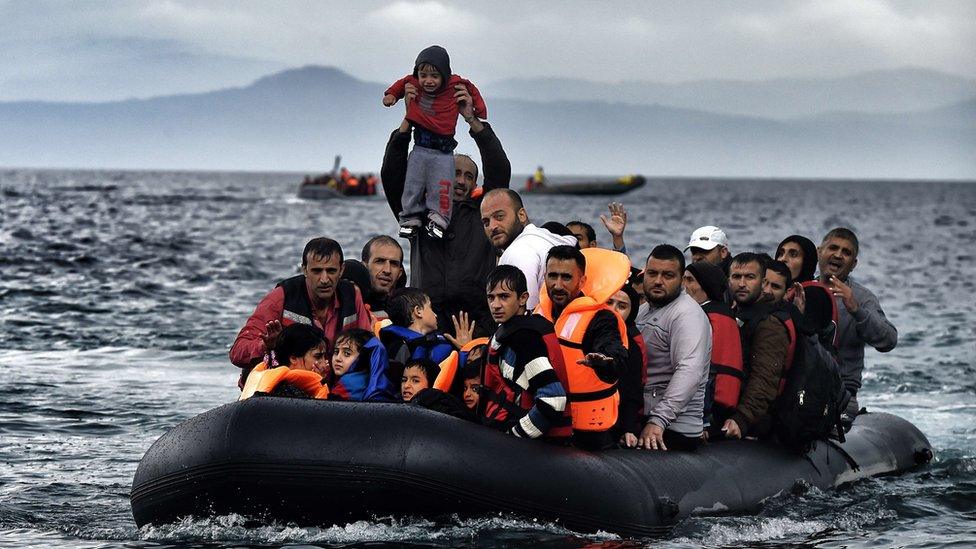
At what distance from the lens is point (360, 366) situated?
8680 mm

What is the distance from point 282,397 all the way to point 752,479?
3.54 metres

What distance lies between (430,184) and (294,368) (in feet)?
8.29

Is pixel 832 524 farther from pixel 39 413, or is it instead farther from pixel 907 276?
pixel 907 276

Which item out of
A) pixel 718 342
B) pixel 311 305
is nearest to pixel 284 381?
pixel 311 305

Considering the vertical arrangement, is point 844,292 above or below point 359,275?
above

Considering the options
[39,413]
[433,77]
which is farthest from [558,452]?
[39,413]

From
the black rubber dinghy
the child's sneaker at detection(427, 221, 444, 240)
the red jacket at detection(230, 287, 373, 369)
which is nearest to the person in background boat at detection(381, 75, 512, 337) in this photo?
the child's sneaker at detection(427, 221, 444, 240)

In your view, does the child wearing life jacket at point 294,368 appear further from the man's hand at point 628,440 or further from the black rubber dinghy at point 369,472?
the man's hand at point 628,440

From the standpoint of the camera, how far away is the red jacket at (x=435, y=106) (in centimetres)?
1023

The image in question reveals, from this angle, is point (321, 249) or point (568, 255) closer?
point (568, 255)

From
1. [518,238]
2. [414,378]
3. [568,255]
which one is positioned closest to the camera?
[568,255]

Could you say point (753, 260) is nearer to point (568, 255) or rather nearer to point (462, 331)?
point (568, 255)

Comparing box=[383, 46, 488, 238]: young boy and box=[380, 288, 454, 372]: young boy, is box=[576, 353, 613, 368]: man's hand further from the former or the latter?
box=[383, 46, 488, 238]: young boy

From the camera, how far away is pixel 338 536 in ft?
26.5
